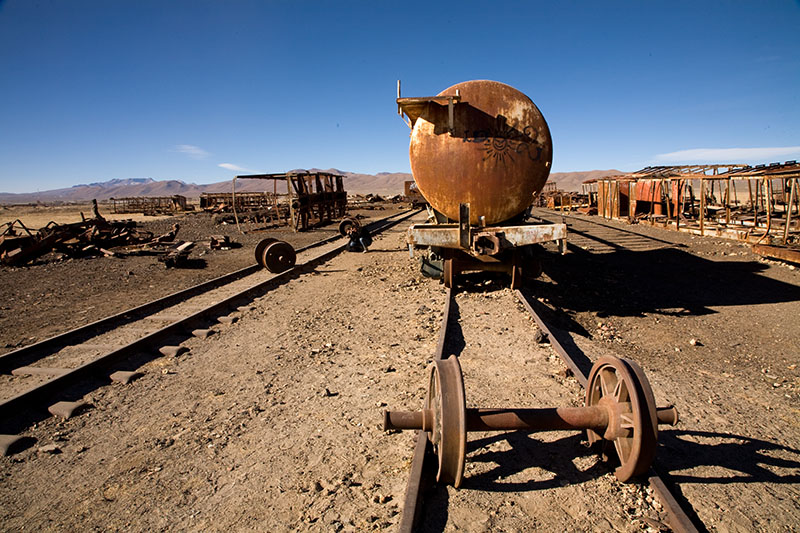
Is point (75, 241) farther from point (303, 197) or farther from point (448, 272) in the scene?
point (448, 272)

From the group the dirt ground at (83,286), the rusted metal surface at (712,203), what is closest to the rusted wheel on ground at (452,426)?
the dirt ground at (83,286)

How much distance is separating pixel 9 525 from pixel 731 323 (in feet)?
26.3

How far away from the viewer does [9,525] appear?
8.05 ft

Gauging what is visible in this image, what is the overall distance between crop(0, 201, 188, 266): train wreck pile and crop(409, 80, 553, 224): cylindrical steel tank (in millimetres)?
10450

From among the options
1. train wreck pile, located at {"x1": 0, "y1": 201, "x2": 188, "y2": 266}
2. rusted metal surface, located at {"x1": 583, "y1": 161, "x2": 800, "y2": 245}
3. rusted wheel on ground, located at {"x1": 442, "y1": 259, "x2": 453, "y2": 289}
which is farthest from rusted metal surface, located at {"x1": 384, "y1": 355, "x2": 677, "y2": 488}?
train wreck pile, located at {"x1": 0, "y1": 201, "x2": 188, "y2": 266}

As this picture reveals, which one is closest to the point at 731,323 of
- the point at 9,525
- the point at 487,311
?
the point at 487,311

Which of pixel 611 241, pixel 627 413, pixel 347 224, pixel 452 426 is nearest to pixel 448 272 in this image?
pixel 627 413

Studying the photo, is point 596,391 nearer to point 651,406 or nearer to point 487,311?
point 651,406

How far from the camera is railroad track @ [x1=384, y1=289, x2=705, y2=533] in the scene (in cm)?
225

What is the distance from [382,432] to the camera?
3238 mm

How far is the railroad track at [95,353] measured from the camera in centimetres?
374

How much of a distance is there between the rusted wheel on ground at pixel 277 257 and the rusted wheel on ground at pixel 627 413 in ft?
26.1

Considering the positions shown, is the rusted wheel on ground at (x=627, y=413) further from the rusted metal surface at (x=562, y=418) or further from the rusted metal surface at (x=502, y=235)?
the rusted metal surface at (x=502, y=235)

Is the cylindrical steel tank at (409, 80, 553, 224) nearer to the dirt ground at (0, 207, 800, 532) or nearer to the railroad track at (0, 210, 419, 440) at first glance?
the dirt ground at (0, 207, 800, 532)
